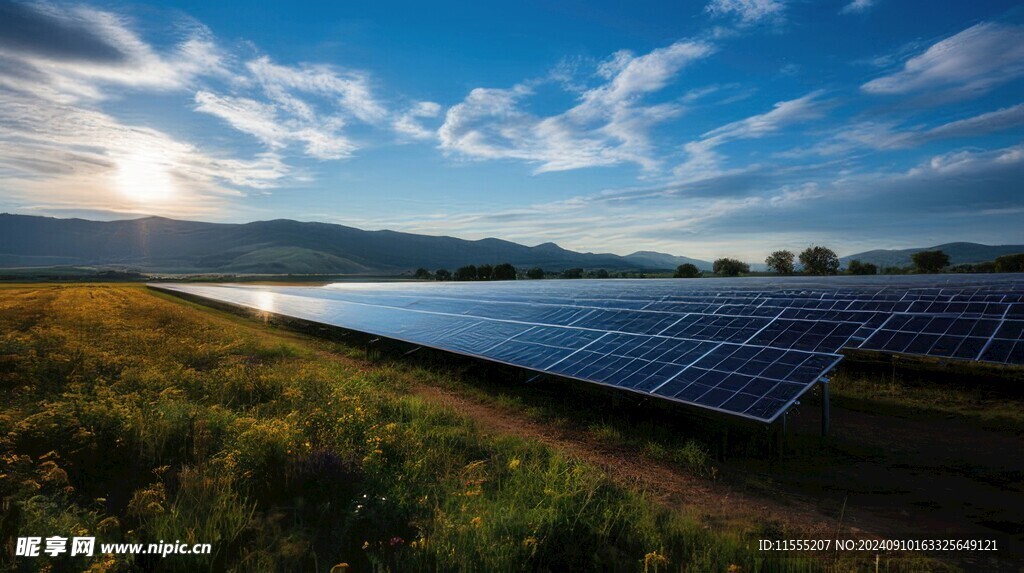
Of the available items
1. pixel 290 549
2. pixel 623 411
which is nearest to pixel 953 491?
pixel 623 411

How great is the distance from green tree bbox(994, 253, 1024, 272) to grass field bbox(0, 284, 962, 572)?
9380 cm

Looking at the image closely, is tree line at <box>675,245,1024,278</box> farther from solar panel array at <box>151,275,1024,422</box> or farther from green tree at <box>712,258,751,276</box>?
solar panel array at <box>151,275,1024,422</box>

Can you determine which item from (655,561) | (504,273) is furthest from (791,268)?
(655,561)

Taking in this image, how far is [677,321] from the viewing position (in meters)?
17.0

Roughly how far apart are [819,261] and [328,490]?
133128 millimetres

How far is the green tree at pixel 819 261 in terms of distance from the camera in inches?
4488

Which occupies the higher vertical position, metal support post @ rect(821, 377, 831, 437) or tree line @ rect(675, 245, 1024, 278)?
tree line @ rect(675, 245, 1024, 278)

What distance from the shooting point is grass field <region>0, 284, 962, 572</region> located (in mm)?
5453

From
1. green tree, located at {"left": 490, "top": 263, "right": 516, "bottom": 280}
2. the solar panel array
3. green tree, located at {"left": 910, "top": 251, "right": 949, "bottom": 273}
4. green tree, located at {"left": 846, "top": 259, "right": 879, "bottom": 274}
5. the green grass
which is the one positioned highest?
green tree, located at {"left": 910, "top": 251, "right": 949, "bottom": 273}

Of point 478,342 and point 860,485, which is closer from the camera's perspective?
point 860,485

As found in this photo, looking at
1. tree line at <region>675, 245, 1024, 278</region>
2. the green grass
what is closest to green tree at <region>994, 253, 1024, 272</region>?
tree line at <region>675, 245, 1024, 278</region>

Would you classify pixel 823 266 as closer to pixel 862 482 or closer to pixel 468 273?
pixel 468 273

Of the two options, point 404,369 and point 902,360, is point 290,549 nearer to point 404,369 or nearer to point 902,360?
point 404,369

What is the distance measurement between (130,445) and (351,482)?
13.7 feet
